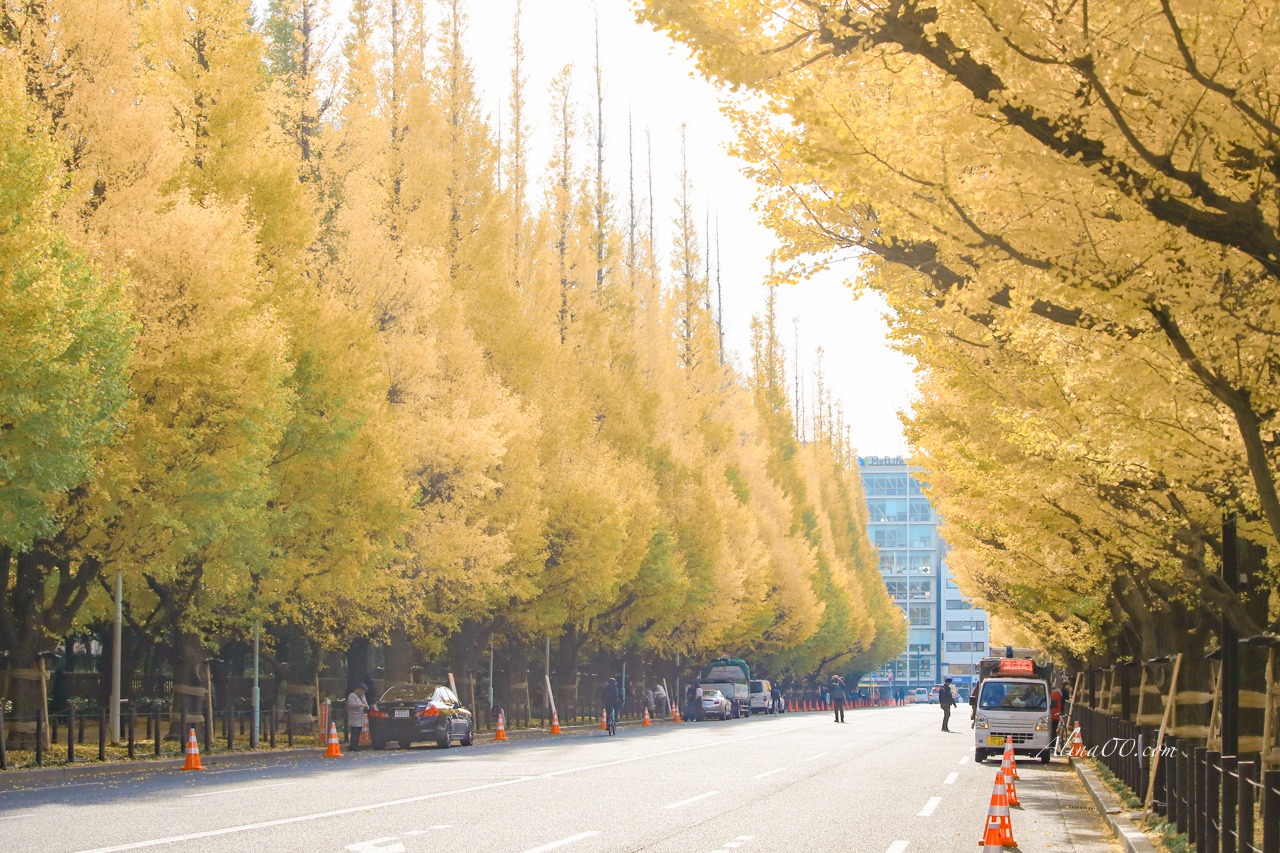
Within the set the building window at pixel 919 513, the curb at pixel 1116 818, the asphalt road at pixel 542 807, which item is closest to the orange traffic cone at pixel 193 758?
A: the asphalt road at pixel 542 807

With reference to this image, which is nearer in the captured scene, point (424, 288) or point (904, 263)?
point (904, 263)

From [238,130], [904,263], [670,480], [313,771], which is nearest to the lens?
[904,263]

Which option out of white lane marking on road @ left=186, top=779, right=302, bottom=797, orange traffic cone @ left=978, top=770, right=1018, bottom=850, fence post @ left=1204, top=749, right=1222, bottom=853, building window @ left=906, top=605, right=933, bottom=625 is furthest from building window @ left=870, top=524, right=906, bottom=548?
orange traffic cone @ left=978, top=770, right=1018, bottom=850

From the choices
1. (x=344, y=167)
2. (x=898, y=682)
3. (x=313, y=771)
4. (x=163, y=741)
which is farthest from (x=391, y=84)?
(x=898, y=682)

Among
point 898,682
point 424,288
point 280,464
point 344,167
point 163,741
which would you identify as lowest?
point 898,682

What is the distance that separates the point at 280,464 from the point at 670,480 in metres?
26.2

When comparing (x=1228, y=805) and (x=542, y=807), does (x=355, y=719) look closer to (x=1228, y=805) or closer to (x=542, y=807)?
(x=542, y=807)

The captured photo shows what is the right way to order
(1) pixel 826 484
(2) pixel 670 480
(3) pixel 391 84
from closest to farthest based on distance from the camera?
(3) pixel 391 84
(2) pixel 670 480
(1) pixel 826 484

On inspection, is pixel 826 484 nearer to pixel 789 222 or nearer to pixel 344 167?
pixel 344 167

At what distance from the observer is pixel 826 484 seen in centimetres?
9138

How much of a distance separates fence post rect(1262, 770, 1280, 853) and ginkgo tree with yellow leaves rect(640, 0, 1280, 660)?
1495mm

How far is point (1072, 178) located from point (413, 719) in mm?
23763

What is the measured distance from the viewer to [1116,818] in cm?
1552

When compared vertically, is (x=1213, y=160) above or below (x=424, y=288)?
below
